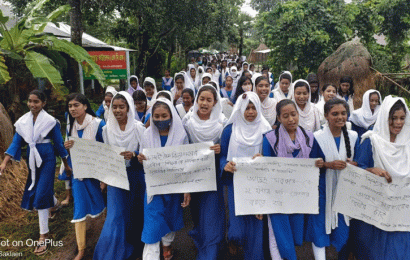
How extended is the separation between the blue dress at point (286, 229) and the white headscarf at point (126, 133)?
4.24 ft

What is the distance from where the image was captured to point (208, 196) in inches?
128

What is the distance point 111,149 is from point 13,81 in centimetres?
443

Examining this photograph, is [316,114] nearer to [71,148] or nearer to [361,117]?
[361,117]

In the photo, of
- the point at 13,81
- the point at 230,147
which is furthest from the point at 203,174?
the point at 13,81

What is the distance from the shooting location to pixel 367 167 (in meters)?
2.73

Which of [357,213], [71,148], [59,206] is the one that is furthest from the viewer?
[59,206]

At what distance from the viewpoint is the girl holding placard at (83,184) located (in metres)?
3.33

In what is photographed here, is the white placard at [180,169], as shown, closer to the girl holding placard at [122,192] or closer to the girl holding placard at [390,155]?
the girl holding placard at [122,192]

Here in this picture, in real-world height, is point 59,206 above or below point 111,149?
below

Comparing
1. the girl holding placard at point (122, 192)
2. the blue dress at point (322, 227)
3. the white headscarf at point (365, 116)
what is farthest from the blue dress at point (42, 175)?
the white headscarf at point (365, 116)

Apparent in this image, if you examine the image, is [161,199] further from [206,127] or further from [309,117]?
[309,117]

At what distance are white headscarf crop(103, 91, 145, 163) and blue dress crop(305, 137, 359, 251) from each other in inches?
67.1

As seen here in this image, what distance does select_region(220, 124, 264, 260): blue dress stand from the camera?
2.93 m

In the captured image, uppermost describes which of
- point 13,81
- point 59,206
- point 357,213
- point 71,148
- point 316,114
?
point 13,81
